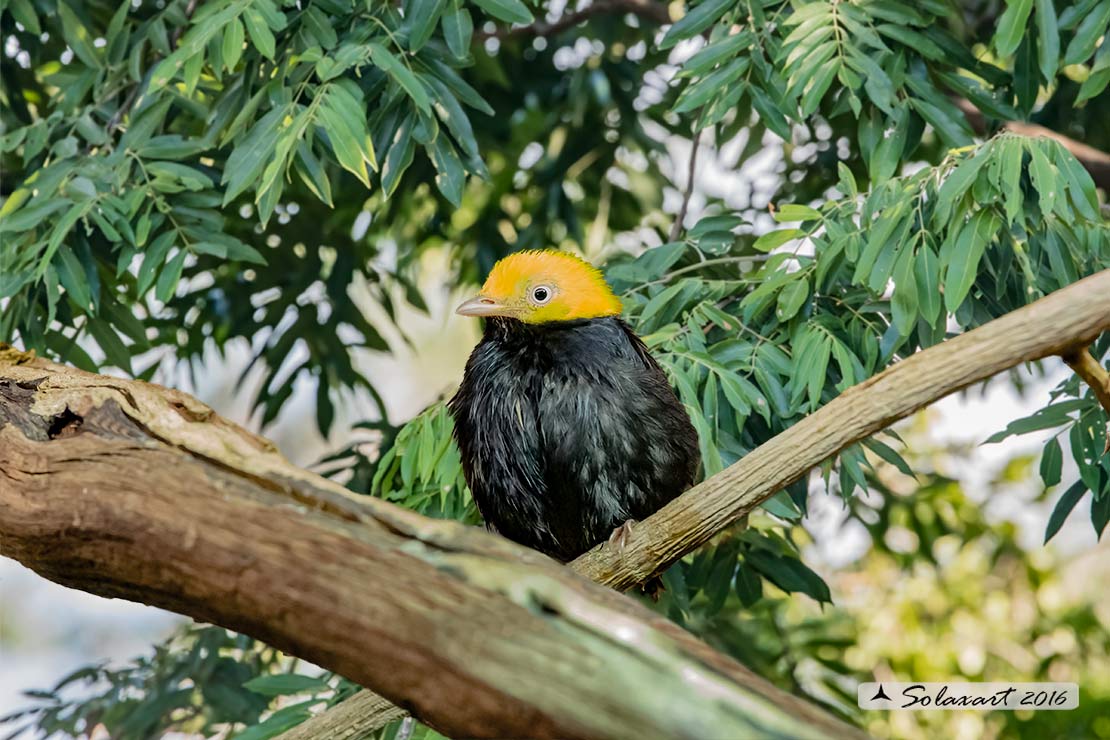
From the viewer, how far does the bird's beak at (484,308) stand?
10.1 ft

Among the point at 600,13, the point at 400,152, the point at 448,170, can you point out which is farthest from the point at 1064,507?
the point at 600,13

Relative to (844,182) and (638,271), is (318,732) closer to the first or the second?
(638,271)

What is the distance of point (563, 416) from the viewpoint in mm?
2988

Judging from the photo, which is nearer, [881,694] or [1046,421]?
[881,694]

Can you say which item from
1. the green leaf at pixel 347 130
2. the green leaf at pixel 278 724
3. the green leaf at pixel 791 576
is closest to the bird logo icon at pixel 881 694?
the green leaf at pixel 791 576

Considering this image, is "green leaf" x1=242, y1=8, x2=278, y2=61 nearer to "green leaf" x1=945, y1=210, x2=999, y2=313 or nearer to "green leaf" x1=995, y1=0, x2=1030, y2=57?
"green leaf" x1=945, y1=210, x2=999, y2=313

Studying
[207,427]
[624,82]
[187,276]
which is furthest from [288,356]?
[207,427]

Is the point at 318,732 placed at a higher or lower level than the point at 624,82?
lower

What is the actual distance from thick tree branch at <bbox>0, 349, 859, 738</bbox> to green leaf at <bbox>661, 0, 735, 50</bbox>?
1868mm

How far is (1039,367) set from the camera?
5.04 metres

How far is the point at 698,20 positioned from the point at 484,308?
3.40 ft

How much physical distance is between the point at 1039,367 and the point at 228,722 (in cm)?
336

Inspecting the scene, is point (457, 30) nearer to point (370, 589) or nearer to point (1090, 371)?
A: point (1090, 371)

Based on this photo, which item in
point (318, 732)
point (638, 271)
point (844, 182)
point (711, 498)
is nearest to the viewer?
point (711, 498)
